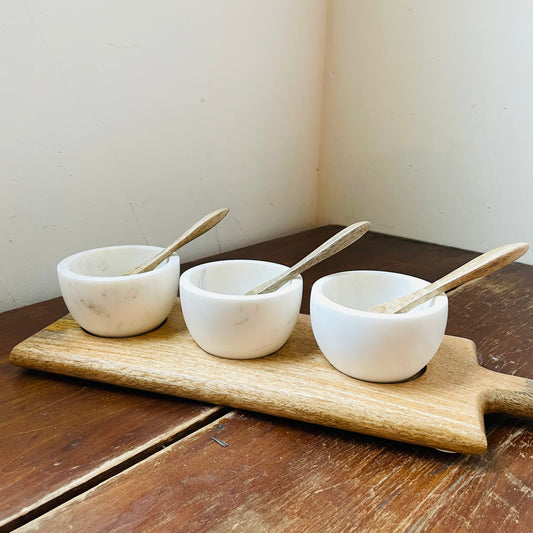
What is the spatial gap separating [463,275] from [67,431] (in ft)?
1.21

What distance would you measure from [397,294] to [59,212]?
495 mm

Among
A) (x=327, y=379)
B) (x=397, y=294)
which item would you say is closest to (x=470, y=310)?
(x=397, y=294)

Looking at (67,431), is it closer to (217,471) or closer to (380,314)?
(217,471)

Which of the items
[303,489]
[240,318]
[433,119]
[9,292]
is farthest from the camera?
[433,119]

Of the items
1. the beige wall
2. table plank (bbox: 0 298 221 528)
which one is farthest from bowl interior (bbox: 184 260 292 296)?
the beige wall

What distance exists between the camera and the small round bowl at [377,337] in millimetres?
455

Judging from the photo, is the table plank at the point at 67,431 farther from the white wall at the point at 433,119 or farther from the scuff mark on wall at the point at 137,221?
the white wall at the point at 433,119

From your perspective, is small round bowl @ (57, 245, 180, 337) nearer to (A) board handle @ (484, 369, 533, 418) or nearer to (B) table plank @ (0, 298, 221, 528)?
(B) table plank @ (0, 298, 221, 528)

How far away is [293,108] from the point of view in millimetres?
1125

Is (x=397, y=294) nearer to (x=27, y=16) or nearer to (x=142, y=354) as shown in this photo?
(x=142, y=354)

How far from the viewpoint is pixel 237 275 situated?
24.2 inches

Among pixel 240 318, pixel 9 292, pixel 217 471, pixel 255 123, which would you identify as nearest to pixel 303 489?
pixel 217 471

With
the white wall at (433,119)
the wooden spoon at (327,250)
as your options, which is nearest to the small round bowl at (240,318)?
the wooden spoon at (327,250)

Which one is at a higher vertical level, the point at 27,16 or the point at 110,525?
the point at 27,16
